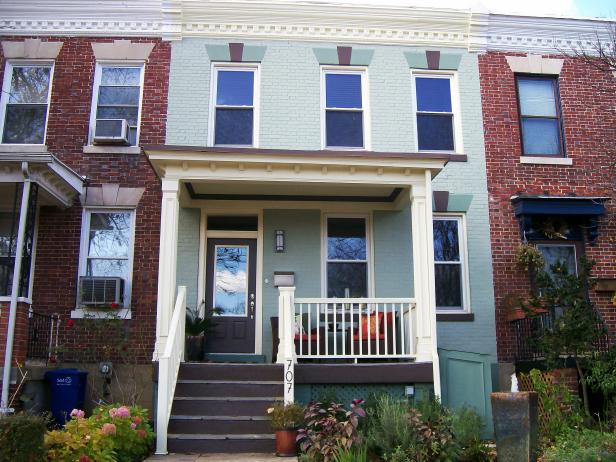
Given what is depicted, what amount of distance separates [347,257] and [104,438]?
5.46m

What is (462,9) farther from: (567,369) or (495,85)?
(567,369)

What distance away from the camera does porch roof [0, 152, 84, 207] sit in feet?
29.1

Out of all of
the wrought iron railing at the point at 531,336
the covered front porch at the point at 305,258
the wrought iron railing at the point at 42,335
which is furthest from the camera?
the wrought iron railing at the point at 531,336

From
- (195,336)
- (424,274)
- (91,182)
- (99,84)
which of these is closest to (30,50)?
(99,84)

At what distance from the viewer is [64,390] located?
9.17 m

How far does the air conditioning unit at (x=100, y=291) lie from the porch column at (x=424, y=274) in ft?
15.5

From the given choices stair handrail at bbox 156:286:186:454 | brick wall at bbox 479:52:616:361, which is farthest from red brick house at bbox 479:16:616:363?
stair handrail at bbox 156:286:186:454

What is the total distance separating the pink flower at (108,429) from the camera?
266 inches

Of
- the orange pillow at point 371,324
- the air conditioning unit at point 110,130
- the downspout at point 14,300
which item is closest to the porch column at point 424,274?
the orange pillow at point 371,324

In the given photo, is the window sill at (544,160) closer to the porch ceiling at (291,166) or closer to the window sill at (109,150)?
the porch ceiling at (291,166)

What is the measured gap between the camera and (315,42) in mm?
11781

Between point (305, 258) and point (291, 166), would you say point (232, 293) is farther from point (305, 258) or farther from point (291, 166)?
point (291, 166)

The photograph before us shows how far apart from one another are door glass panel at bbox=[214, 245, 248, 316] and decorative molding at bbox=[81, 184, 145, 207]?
167cm

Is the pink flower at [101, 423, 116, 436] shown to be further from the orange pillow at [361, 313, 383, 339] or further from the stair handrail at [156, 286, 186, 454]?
the orange pillow at [361, 313, 383, 339]
